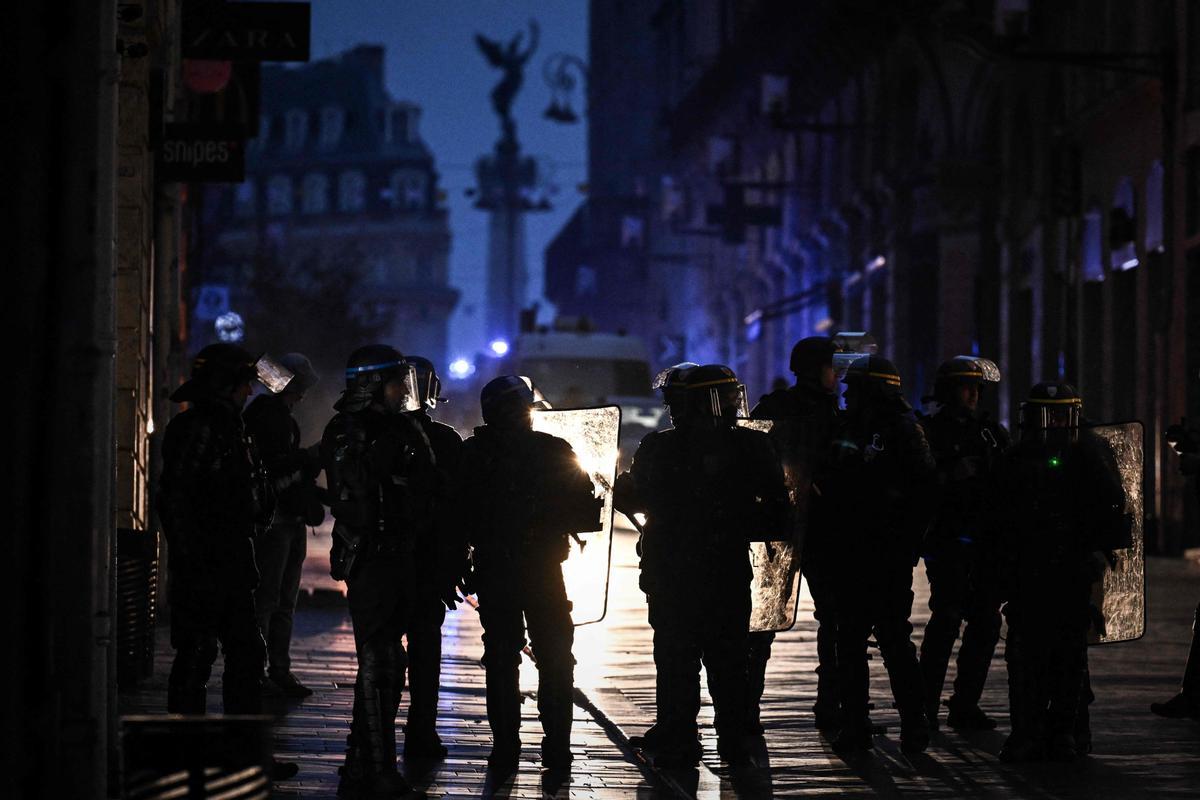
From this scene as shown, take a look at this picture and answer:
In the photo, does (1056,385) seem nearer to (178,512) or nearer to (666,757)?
(666,757)

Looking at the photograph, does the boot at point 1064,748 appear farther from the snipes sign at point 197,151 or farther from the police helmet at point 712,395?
the snipes sign at point 197,151

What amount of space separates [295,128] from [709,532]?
12219 cm

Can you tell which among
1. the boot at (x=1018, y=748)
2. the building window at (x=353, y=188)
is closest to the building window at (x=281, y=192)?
the building window at (x=353, y=188)

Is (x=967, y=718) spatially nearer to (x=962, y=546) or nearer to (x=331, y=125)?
(x=962, y=546)

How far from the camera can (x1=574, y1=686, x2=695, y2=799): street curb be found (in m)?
8.88

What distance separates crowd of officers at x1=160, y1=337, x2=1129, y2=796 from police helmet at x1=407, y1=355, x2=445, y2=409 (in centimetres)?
2

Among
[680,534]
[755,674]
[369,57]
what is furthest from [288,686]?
[369,57]

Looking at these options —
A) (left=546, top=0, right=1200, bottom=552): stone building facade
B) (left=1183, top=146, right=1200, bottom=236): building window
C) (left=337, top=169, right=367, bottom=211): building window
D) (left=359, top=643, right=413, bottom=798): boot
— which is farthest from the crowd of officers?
(left=337, top=169, right=367, bottom=211): building window

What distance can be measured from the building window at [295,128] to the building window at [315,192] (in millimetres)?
2284

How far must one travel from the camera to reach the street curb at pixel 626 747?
888cm

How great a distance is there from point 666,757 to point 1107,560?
201 cm

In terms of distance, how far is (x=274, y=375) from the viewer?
11039 millimetres

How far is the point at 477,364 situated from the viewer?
3775cm

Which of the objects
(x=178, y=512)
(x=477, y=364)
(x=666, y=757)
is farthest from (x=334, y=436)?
(x=477, y=364)
